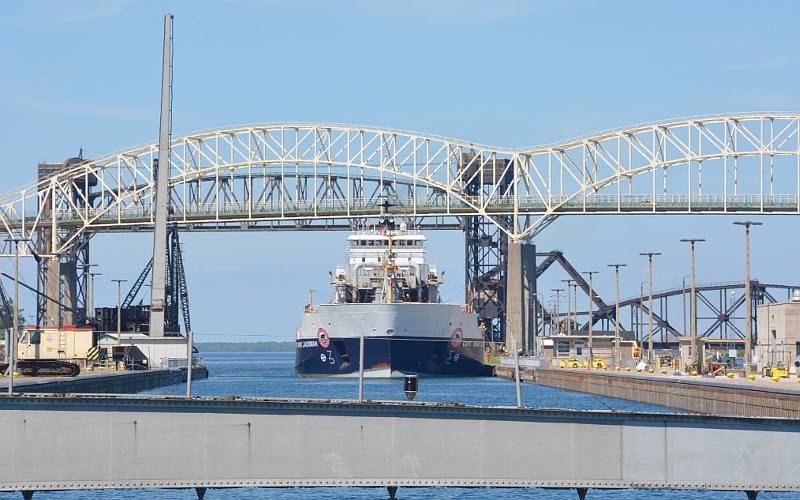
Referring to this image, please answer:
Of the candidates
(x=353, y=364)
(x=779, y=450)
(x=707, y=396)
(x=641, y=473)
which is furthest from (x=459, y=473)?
(x=353, y=364)

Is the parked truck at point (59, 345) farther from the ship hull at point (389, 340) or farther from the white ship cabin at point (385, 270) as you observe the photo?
the white ship cabin at point (385, 270)

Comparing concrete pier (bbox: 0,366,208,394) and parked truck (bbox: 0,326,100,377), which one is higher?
parked truck (bbox: 0,326,100,377)

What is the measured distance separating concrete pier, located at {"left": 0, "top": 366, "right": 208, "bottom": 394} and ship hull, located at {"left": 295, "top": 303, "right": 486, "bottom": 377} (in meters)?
12.9

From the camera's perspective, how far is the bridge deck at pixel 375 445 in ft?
104

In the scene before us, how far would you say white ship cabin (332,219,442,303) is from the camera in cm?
12356

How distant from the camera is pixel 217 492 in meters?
42.7

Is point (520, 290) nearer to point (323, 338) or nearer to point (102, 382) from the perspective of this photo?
point (323, 338)

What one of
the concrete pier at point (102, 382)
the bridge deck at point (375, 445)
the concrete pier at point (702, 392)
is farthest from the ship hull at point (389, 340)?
the bridge deck at point (375, 445)

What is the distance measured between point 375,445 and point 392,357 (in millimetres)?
83828

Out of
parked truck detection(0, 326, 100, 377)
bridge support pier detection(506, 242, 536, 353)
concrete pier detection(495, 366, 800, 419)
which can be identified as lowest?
concrete pier detection(495, 366, 800, 419)

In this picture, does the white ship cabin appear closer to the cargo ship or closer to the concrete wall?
the cargo ship

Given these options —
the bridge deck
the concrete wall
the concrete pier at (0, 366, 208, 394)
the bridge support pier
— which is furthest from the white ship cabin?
the bridge deck


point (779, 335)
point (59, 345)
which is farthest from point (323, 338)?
point (779, 335)

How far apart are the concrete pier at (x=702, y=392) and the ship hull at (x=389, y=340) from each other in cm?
1730
